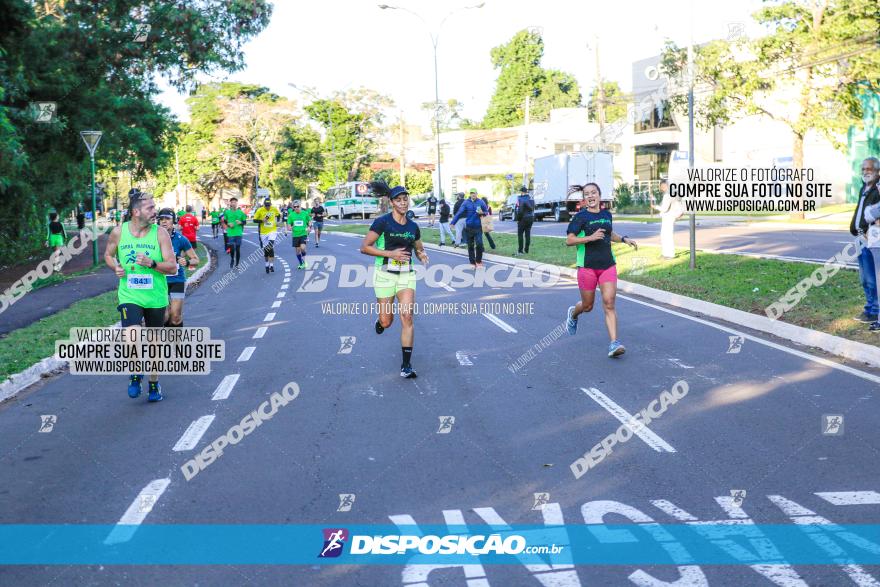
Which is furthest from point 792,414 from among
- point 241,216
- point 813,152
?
point 813,152

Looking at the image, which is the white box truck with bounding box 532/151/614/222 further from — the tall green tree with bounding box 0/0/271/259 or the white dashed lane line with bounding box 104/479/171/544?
the white dashed lane line with bounding box 104/479/171/544

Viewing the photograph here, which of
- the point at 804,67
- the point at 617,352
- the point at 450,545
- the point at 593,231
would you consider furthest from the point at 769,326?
the point at 804,67

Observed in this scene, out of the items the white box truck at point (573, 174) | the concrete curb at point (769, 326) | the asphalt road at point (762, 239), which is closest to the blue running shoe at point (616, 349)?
the concrete curb at point (769, 326)

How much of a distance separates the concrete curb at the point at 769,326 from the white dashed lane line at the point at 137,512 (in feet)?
23.9

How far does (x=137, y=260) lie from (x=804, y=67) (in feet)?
103

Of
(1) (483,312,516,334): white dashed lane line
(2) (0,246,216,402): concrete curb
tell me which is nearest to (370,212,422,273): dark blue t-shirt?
(1) (483,312,516,334): white dashed lane line

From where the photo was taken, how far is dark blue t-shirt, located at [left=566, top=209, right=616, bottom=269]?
10398mm

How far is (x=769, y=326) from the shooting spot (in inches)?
474

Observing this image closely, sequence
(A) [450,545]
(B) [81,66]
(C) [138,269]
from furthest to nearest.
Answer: (B) [81,66], (C) [138,269], (A) [450,545]

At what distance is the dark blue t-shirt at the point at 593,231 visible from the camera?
34.1ft

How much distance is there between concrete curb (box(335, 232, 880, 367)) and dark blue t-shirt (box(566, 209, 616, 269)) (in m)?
2.67

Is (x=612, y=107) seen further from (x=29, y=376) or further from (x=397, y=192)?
(x=29, y=376)

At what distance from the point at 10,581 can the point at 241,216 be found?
64.1 feet

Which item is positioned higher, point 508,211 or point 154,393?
point 508,211
